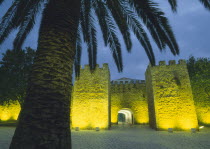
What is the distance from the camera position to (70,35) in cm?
237

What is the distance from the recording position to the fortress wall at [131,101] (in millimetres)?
15617

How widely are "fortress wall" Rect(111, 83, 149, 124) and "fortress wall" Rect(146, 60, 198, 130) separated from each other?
578cm

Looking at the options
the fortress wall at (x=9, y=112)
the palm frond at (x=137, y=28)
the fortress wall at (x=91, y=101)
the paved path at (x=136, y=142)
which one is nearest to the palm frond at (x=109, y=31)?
the palm frond at (x=137, y=28)

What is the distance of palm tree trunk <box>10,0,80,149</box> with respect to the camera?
1562mm

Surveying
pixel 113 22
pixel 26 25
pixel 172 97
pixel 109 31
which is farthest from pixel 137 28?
pixel 172 97

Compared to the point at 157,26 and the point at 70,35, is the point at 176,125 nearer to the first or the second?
the point at 157,26

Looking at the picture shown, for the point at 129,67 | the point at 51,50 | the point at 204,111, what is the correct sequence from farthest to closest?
the point at 129,67, the point at 204,111, the point at 51,50

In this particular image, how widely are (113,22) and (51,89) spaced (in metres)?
3.29

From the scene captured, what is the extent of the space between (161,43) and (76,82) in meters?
9.49

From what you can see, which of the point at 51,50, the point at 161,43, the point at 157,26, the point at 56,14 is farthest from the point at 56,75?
the point at 161,43

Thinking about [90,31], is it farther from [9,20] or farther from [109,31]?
[9,20]

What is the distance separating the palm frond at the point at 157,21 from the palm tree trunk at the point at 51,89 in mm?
1669

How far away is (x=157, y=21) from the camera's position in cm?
308

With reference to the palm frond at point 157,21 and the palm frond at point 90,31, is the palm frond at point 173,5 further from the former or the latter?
the palm frond at point 90,31
